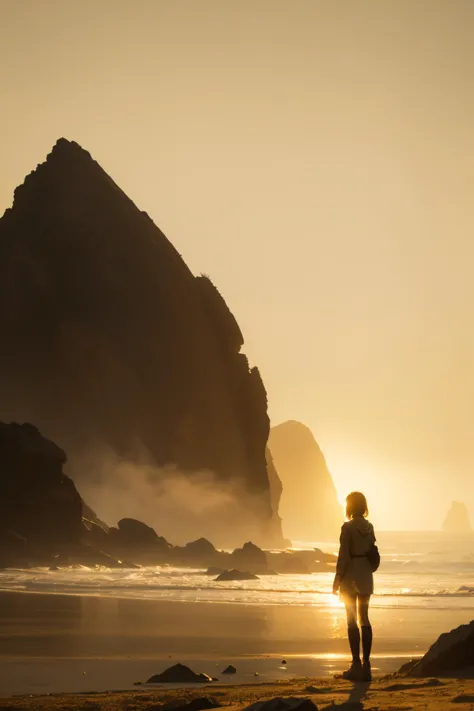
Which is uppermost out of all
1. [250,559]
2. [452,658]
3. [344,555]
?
[250,559]

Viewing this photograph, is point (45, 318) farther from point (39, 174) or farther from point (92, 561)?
point (92, 561)

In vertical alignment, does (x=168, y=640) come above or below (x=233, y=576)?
below

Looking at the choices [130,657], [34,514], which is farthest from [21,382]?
[130,657]

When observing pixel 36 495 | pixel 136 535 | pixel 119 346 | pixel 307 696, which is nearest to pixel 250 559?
pixel 136 535

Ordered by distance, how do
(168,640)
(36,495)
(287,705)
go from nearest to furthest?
(287,705), (168,640), (36,495)

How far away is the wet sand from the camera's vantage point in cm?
1263

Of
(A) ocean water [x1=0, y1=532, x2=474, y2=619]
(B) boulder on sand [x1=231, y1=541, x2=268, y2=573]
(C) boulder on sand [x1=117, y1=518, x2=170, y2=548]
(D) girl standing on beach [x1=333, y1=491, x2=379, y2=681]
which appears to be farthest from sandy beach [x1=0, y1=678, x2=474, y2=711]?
(C) boulder on sand [x1=117, y1=518, x2=170, y2=548]

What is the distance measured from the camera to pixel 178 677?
11734 millimetres

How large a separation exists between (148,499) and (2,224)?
39706mm

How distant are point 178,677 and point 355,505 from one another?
2.89m

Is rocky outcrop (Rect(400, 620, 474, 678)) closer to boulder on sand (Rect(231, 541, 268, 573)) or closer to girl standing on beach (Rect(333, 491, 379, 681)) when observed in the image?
girl standing on beach (Rect(333, 491, 379, 681))

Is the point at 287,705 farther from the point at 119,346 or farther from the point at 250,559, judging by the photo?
the point at 119,346

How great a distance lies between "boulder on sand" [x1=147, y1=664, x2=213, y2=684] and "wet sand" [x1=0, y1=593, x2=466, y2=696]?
1.26 feet

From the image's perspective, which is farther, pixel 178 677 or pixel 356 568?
pixel 356 568
